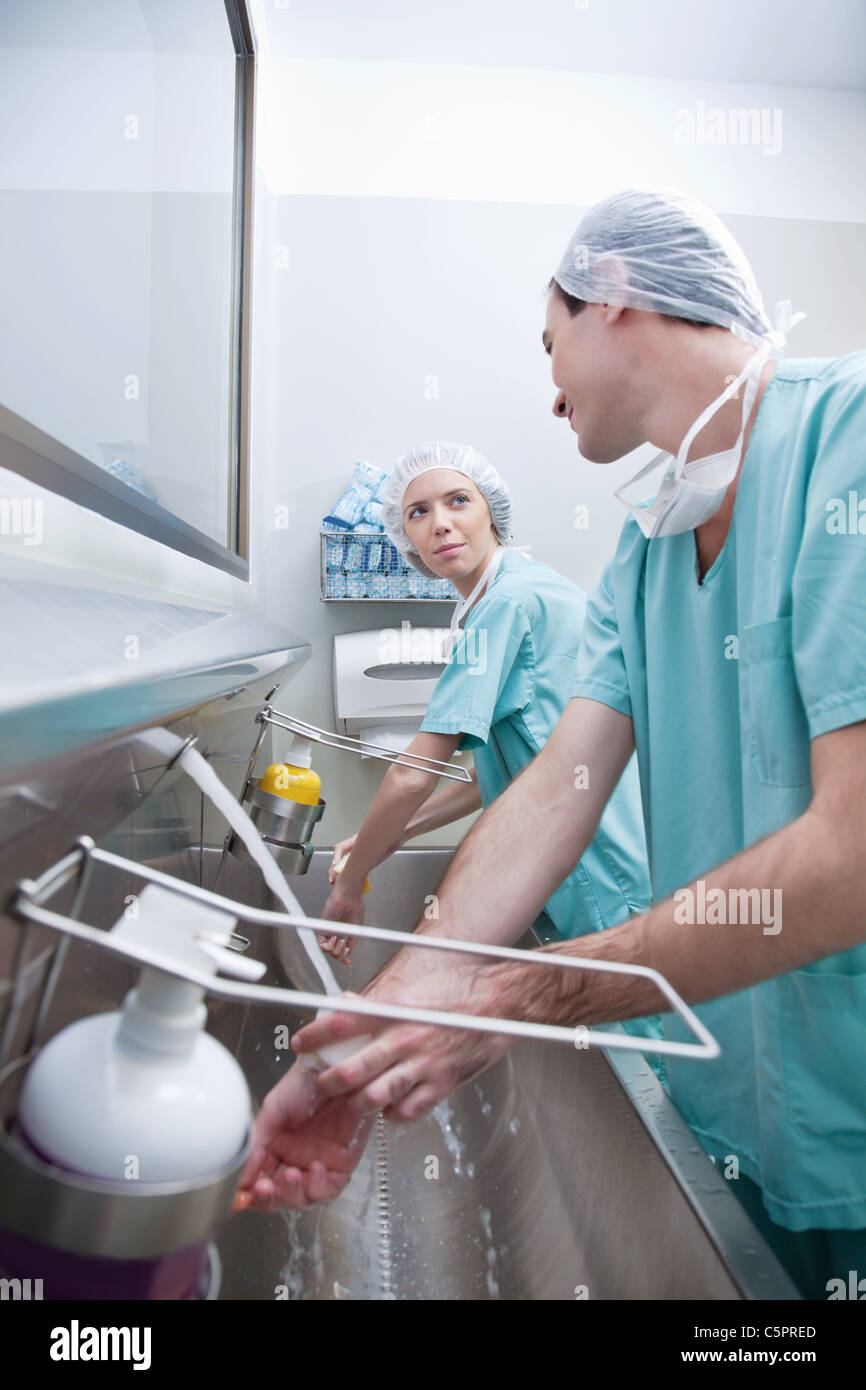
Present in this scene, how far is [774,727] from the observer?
0.67m

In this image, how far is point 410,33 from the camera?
2039 mm

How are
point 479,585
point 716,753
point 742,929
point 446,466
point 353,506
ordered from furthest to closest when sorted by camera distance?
1. point 353,506
2. point 446,466
3. point 479,585
4. point 716,753
5. point 742,929

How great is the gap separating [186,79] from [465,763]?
151 cm

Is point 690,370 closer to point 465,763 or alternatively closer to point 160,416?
point 160,416

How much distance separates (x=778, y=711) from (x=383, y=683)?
134 cm

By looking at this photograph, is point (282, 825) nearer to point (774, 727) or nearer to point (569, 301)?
point (774, 727)

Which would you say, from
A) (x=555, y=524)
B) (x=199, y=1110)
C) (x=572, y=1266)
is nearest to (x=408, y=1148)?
(x=572, y=1266)

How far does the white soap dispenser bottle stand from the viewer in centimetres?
21

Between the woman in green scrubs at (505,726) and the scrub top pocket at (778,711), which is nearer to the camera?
the scrub top pocket at (778,711)

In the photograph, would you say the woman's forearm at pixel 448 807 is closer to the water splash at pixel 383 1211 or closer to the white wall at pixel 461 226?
the white wall at pixel 461 226

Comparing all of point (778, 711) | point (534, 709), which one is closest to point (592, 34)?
point (534, 709)

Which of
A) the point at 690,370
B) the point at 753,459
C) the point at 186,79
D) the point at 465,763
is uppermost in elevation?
the point at 186,79

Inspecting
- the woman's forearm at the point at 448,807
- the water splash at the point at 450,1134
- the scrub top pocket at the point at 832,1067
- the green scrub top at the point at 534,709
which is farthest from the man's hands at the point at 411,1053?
the woman's forearm at the point at 448,807

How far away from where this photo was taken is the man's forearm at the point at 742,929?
47 centimetres
